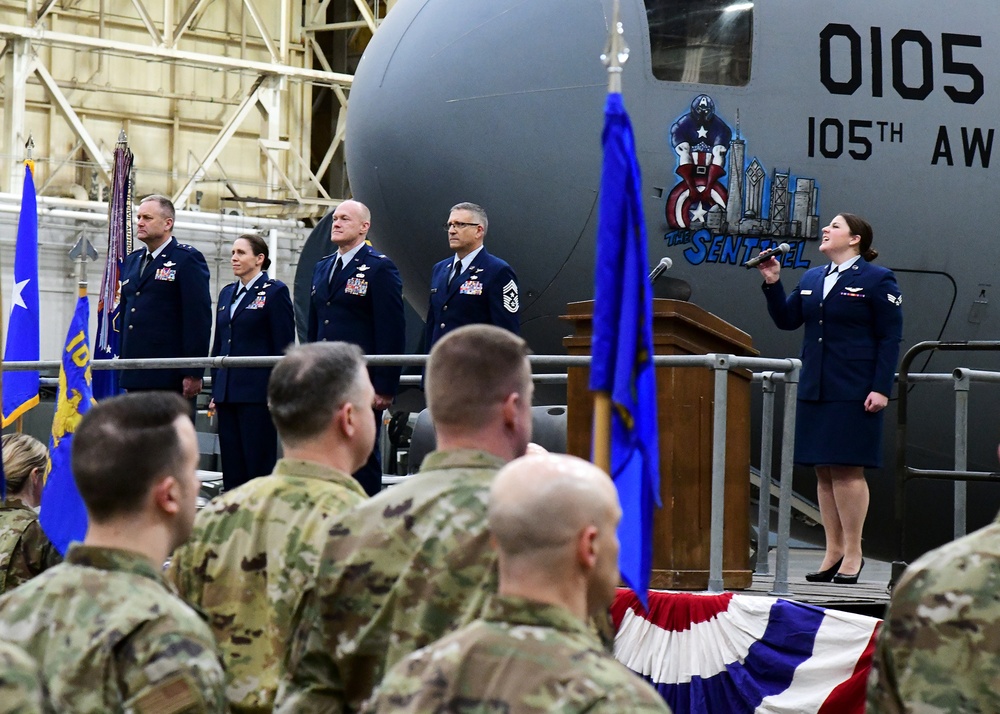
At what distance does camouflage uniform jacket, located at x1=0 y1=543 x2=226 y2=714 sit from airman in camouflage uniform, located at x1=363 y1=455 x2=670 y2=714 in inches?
12.6

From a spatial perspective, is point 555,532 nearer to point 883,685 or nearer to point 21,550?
point 883,685

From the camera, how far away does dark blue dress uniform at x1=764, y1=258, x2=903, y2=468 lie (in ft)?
19.8

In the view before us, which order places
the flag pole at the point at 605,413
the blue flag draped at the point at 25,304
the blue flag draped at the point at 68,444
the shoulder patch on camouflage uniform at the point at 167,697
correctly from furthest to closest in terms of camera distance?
the blue flag draped at the point at 25,304, the blue flag draped at the point at 68,444, the flag pole at the point at 605,413, the shoulder patch on camouflage uniform at the point at 167,697

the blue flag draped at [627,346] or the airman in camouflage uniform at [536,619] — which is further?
the blue flag draped at [627,346]

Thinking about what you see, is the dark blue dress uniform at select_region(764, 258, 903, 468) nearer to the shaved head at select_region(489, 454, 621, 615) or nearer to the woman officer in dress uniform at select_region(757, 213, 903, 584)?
the woman officer in dress uniform at select_region(757, 213, 903, 584)

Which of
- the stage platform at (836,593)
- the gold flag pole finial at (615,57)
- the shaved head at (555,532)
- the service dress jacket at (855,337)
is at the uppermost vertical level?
the gold flag pole finial at (615,57)

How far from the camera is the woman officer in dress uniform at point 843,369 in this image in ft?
19.7

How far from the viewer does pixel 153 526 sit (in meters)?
2.67

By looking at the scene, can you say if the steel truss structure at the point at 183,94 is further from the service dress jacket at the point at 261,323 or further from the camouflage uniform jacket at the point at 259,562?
the camouflage uniform jacket at the point at 259,562

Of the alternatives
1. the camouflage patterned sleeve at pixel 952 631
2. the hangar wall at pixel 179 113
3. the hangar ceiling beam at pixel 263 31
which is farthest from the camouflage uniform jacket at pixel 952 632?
the hangar ceiling beam at pixel 263 31

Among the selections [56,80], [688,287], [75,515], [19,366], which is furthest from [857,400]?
[56,80]

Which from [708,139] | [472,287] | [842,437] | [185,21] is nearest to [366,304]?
[472,287]

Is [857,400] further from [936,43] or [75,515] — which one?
[75,515]

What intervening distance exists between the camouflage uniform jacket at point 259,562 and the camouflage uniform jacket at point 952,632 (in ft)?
3.93
